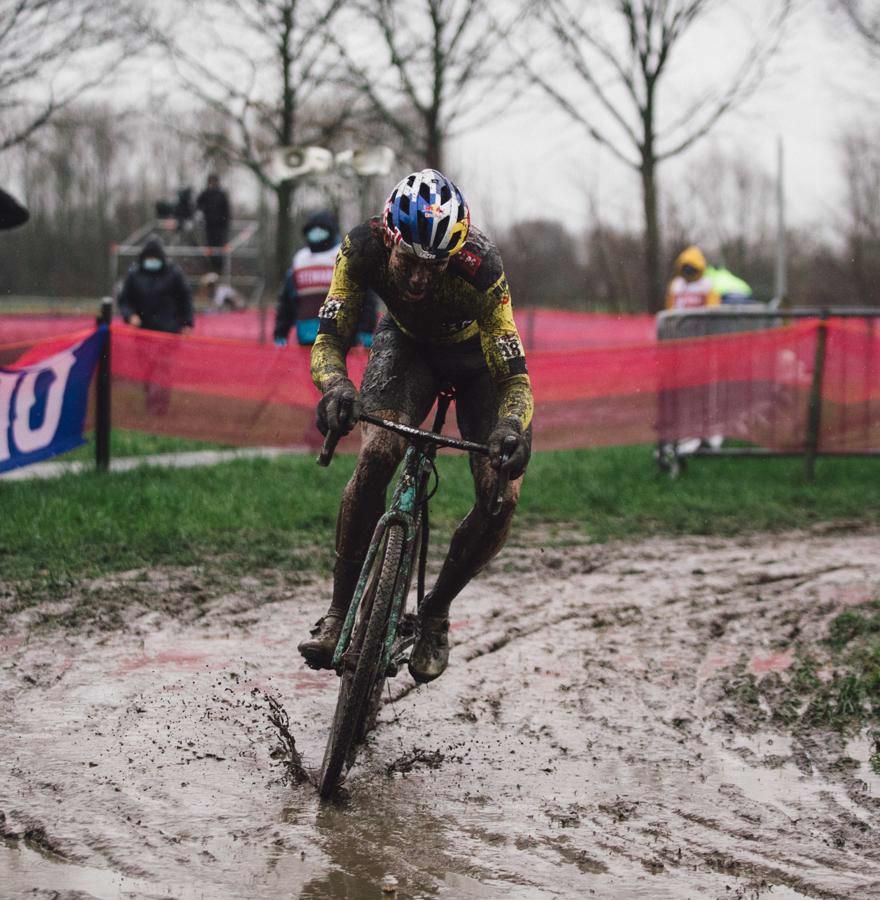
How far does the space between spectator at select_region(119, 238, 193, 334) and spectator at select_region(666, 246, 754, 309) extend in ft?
17.9

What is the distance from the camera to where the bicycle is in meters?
4.04

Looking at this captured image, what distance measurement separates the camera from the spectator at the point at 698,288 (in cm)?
1415

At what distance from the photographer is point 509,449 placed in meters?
4.32

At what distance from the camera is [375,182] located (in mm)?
33750

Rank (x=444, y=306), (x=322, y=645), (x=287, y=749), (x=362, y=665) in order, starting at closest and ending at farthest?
1. (x=362, y=665)
2. (x=287, y=749)
3. (x=322, y=645)
4. (x=444, y=306)

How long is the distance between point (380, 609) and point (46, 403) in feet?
20.9

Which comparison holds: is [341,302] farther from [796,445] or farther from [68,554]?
[796,445]

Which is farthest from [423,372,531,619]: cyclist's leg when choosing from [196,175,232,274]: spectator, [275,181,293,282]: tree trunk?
[275,181,293,282]: tree trunk

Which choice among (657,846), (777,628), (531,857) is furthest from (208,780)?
(777,628)

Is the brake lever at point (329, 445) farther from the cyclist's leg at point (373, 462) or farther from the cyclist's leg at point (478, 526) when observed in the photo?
the cyclist's leg at point (478, 526)

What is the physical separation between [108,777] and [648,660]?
2.72 meters

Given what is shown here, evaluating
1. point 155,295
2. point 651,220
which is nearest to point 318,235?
point 155,295

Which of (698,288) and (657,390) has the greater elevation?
(698,288)

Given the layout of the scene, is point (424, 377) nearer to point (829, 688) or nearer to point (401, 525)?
point (401, 525)
